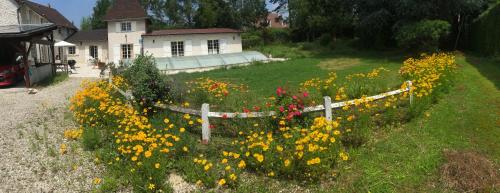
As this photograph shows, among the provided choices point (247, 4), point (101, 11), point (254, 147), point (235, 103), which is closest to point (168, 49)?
point (247, 4)

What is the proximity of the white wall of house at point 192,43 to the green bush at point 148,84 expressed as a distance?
23.3 m

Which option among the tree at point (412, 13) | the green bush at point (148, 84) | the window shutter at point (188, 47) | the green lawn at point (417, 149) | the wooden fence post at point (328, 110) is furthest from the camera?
the window shutter at point (188, 47)

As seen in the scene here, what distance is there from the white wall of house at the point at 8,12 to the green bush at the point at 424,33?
945 inches

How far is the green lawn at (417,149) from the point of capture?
5.34m

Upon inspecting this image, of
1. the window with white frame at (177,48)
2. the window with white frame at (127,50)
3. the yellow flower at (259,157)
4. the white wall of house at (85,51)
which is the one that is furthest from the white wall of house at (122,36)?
the yellow flower at (259,157)

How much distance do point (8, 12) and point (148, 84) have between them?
896 inches

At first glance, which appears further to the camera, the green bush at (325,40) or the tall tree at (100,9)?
the tall tree at (100,9)

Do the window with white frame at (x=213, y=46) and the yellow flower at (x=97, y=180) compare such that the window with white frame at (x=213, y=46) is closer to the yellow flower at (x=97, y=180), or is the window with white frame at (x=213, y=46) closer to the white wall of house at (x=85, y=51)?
the white wall of house at (x=85, y=51)

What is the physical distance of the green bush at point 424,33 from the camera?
62.2ft

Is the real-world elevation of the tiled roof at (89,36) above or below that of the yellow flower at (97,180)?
above

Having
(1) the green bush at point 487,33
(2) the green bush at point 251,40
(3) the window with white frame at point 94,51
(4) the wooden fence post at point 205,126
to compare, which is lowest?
(4) the wooden fence post at point 205,126

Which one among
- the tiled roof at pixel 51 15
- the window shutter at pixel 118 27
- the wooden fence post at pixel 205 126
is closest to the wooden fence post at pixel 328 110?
the wooden fence post at pixel 205 126

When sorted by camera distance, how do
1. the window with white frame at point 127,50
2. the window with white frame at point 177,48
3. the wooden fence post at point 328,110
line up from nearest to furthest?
1. the wooden fence post at point 328,110
2. the window with white frame at point 177,48
3. the window with white frame at point 127,50

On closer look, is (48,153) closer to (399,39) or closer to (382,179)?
(382,179)
